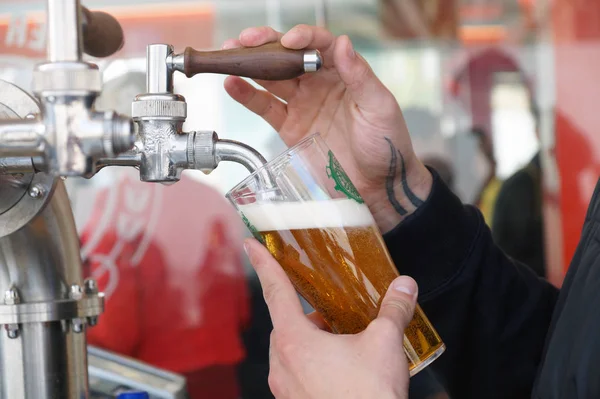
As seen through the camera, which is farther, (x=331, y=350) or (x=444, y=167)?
(x=444, y=167)

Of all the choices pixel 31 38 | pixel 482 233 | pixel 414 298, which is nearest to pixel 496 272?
pixel 482 233

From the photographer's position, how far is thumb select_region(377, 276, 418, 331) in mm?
644

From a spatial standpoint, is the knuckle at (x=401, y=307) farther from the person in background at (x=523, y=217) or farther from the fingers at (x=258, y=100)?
the person in background at (x=523, y=217)

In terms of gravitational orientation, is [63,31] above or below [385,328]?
above

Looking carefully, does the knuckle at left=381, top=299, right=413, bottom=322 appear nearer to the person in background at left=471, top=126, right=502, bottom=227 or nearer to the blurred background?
the blurred background

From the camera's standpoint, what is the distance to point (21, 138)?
1.85 ft

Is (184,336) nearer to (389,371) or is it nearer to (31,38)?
(31,38)

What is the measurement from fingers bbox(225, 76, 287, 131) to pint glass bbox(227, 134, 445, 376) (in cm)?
34

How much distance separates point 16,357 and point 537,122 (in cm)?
234

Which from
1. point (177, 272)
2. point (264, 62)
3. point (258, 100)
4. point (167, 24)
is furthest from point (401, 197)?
point (167, 24)

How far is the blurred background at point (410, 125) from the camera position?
2.57 meters

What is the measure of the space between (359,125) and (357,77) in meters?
0.07

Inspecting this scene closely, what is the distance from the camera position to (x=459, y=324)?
1006 millimetres

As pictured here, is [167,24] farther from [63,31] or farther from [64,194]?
[63,31]
